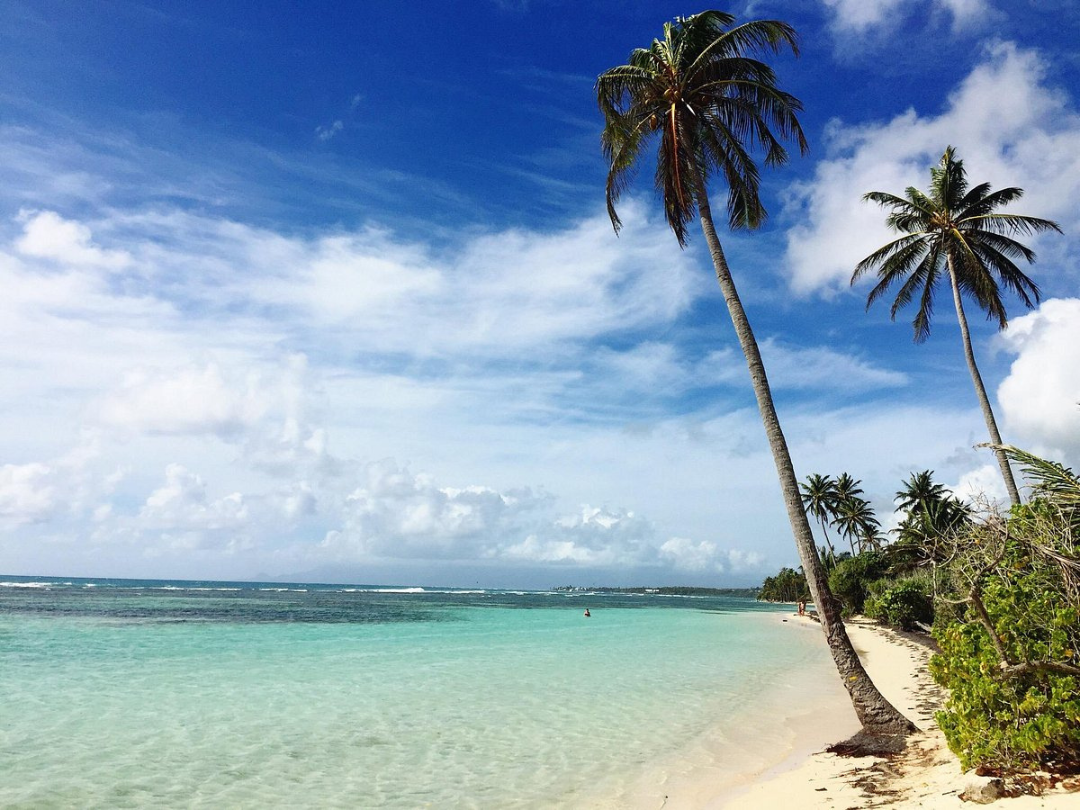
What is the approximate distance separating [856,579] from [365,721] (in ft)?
134

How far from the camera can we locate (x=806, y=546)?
9.73m

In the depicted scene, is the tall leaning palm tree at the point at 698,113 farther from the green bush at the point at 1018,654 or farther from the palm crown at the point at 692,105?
the green bush at the point at 1018,654

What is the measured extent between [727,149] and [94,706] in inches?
674

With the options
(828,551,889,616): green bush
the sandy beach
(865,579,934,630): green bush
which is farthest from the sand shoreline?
(828,551,889,616): green bush

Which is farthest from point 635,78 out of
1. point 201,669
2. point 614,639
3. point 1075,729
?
point 614,639

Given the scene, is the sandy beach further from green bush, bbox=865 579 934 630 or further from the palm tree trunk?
green bush, bbox=865 579 934 630

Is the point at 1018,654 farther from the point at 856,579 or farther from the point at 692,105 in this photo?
the point at 856,579

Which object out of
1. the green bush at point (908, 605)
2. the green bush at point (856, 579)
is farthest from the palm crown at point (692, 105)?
the green bush at point (856, 579)

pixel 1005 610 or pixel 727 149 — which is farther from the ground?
pixel 727 149

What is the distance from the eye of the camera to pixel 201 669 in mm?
17016

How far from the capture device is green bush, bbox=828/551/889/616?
1677 inches

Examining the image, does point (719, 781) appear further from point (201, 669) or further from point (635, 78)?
point (201, 669)

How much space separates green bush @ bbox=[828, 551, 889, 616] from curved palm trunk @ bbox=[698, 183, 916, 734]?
37.3 m

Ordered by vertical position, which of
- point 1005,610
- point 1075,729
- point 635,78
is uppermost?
point 635,78
